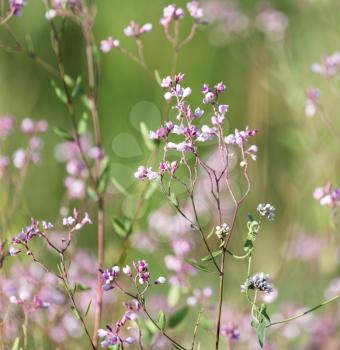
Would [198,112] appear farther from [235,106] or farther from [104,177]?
[235,106]

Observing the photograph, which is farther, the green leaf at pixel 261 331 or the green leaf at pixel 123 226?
the green leaf at pixel 123 226

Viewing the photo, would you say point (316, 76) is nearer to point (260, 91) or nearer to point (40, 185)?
point (260, 91)

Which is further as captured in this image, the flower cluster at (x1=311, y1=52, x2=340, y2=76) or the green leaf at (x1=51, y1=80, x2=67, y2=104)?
the flower cluster at (x1=311, y1=52, x2=340, y2=76)

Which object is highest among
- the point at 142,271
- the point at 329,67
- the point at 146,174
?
the point at 329,67

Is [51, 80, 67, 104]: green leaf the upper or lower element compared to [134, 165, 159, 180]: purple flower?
upper

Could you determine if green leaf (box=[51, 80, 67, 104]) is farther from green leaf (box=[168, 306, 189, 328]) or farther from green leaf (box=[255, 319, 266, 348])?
green leaf (box=[255, 319, 266, 348])

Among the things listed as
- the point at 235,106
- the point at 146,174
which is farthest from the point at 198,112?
the point at 235,106

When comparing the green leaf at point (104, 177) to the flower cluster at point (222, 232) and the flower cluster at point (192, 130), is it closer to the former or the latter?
the flower cluster at point (192, 130)

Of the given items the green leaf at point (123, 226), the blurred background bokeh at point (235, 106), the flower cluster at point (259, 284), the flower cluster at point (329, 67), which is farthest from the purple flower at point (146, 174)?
the blurred background bokeh at point (235, 106)

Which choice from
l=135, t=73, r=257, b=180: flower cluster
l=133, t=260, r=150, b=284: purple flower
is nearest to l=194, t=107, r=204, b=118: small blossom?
l=135, t=73, r=257, b=180: flower cluster
